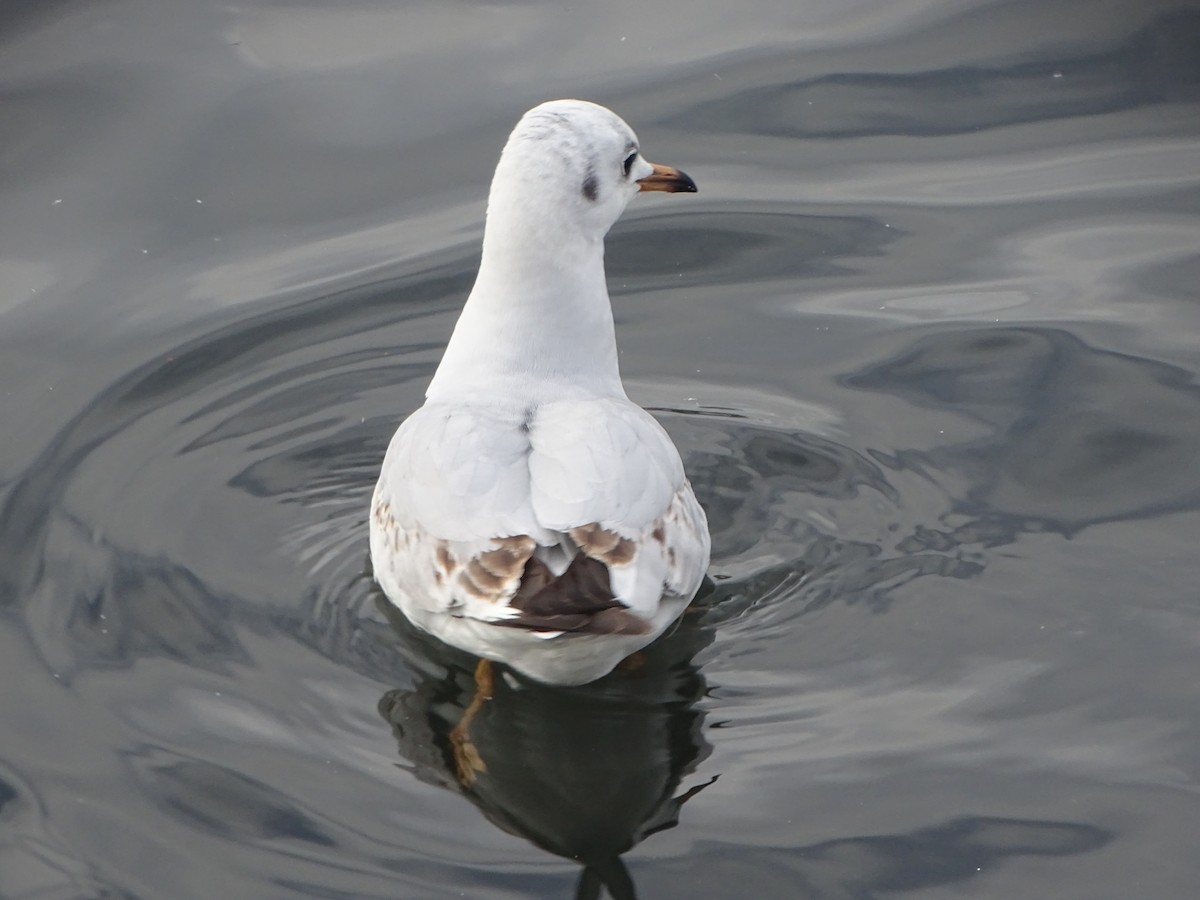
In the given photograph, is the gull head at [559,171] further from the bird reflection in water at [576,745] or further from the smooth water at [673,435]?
the bird reflection in water at [576,745]

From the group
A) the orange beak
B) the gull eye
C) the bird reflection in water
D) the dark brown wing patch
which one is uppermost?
the gull eye

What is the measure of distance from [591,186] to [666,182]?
1.83ft

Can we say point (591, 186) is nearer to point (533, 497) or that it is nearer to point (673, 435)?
point (673, 435)

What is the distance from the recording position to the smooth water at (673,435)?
468 cm

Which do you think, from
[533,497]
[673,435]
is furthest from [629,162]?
Answer: [533,497]

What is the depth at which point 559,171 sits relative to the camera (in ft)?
18.0

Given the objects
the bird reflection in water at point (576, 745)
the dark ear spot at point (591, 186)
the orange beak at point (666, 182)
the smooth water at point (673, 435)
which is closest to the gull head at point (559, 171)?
the dark ear spot at point (591, 186)

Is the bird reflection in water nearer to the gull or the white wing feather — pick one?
the gull

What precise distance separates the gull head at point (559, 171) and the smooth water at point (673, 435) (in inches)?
47.1

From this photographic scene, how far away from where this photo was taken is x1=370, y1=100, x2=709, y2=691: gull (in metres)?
4.61

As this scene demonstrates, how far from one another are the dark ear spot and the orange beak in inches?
15.8

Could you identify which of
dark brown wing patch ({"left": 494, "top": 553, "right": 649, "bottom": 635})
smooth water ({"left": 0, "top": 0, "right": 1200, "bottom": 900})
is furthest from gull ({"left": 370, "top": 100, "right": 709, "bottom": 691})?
smooth water ({"left": 0, "top": 0, "right": 1200, "bottom": 900})

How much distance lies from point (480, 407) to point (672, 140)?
11.5 ft

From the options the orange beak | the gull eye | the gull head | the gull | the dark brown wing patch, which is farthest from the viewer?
the orange beak
